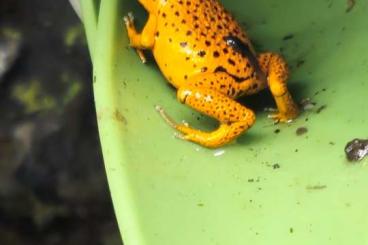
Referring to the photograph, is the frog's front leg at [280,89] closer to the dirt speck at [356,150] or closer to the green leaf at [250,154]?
the green leaf at [250,154]

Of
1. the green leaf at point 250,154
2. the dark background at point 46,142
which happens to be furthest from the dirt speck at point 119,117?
the dark background at point 46,142

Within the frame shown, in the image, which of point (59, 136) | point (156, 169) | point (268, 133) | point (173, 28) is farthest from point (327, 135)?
point (59, 136)

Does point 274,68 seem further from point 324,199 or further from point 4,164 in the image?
point 4,164

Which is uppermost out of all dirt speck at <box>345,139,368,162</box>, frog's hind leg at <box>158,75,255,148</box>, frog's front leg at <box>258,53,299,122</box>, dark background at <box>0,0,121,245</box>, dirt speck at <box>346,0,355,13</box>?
dirt speck at <box>346,0,355,13</box>

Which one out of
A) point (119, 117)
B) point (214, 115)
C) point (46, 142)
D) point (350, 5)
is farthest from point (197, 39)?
point (46, 142)

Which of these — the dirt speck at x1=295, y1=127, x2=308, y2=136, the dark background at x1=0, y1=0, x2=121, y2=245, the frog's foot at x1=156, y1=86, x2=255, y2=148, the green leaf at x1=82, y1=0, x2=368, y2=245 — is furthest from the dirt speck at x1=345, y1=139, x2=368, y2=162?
the dark background at x1=0, y1=0, x2=121, y2=245

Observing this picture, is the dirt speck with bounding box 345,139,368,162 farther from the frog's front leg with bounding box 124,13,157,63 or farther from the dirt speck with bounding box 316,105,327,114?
the frog's front leg with bounding box 124,13,157,63
